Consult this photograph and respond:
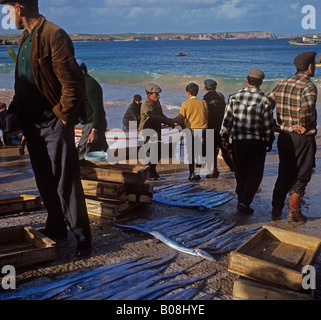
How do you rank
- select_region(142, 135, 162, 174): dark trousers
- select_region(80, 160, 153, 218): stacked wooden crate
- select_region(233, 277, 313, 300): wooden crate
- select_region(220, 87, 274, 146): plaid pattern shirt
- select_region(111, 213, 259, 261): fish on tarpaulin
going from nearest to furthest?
1. select_region(233, 277, 313, 300): wooden crate
2. select_region(111, 213, 259, 261): fish on tarpaulin
3. select_region(80, 160, 153, 218): stacked wooden crate
4. select_region(220, 87, 274, 146): plaid pattern shirt
5. select_region(142, 135, 162, 174): dark trousers

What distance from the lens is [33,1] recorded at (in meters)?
4.15

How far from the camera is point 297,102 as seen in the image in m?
5.84

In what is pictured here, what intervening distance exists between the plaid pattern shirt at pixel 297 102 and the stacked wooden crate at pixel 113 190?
2.26m

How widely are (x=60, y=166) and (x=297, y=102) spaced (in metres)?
3.53

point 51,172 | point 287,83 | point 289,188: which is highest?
point 287,83

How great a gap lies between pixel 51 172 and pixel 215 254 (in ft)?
7.03

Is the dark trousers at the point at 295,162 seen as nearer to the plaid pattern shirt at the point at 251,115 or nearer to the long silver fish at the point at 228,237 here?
the plaid pattern shirt at the point at 251,115

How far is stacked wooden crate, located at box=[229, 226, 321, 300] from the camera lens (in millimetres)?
3500

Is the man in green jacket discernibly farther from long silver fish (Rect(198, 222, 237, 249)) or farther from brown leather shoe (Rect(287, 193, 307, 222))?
brown leather shoe (Rect(287, 193, 307, 222))

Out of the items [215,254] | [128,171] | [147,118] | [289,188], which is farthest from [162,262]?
[147,118]

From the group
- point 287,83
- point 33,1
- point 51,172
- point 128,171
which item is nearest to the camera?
point 33,1

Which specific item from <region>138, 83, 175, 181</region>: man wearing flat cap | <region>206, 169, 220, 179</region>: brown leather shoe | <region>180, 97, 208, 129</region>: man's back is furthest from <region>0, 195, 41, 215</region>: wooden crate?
<region>206, 169, 220, 179</region>: brown leather shoe

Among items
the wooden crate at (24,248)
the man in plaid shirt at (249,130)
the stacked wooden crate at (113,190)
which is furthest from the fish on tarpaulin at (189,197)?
the wooden crate at (24,248)
